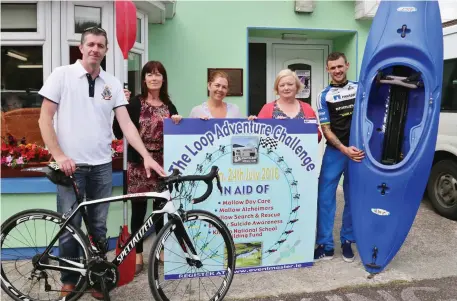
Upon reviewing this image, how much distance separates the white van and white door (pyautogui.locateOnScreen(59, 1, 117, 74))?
3.92 meters

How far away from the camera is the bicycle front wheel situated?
2742 mm

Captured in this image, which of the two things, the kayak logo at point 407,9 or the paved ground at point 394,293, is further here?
the kayak logo at point 407,9

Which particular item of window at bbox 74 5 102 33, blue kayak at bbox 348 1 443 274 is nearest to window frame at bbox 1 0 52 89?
window at bbox 74 5 102 33

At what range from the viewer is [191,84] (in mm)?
5645

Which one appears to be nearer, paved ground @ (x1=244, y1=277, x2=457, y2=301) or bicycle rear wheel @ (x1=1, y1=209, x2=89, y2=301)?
bicycle rear wheel @ (x1=1, y1=209, x2=89, y2=301)

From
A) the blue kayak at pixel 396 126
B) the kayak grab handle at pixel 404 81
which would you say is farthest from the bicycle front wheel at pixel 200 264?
the kayak grab handle at pixel 404 81

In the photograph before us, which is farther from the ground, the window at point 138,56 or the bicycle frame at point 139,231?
the window at point 138,56

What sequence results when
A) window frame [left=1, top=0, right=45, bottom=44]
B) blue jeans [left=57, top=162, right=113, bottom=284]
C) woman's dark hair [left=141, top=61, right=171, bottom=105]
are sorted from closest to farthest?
blue jeans [left=57, top=162, right=113, bottom=284] → woman's dark hair [left=141, top=61, right=171, bottom=105] → window frame [left=1, top=0, right=45, bottom=44]

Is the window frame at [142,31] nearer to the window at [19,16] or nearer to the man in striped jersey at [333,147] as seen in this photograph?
the window at [19,16]

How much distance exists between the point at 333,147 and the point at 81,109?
208 centimetres

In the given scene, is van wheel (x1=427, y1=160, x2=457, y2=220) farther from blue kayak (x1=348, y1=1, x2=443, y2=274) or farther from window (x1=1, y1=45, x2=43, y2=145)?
window (x1=1, y1=45, x2=43, y2=145)

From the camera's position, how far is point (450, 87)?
4953 mm

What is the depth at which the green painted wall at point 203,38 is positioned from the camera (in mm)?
5543

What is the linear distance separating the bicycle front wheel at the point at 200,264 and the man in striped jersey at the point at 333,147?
1.01 meters
